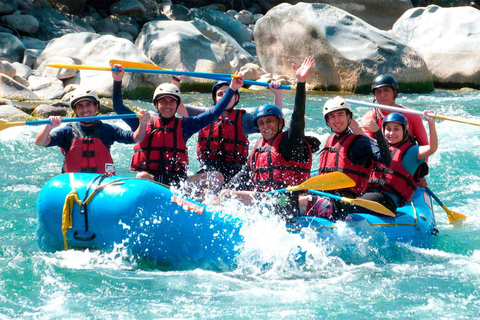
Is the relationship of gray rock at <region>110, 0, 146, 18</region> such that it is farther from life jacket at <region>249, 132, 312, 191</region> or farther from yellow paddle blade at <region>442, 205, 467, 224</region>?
life jacket at <region>249, 132, 312, 191</region>

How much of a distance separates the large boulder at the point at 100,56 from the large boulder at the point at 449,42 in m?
7.07

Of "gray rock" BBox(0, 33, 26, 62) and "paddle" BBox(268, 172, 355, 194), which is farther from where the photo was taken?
"gray rock" BBox(0, 33, 26, 62)

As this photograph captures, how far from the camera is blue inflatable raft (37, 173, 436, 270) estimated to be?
4121 millimetres

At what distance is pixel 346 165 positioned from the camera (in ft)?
15.0

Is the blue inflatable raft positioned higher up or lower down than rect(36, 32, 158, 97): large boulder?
lower down

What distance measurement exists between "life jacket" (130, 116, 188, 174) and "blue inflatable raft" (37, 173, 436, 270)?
2.10 ft

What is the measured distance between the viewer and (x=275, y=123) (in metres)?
4.59

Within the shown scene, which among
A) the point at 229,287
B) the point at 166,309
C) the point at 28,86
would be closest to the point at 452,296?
the point at 229,287

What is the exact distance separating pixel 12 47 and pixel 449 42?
10015 mm

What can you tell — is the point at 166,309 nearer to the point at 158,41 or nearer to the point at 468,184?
the point at 468,184

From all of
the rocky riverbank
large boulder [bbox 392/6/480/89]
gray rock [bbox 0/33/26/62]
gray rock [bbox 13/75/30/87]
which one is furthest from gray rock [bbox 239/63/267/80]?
gray rock [bbox 0/33/26/62]

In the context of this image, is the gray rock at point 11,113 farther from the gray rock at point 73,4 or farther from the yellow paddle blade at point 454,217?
the gray rock at point 73,4

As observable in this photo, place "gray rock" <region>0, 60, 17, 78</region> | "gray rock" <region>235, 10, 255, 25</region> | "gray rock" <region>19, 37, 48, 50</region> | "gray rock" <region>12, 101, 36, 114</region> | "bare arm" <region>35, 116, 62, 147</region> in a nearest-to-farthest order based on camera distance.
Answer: "bare arm" <region>35, 116, 62, 147</region>
"gray rock" <region>12, 101, 36, 114</region>
"gray rock" <region>0, 60, 17, 78</region>
"gray rock" <region>19, 37, 48, 50</region>
"gray rock" <region>235, 10, 255, 25</region>

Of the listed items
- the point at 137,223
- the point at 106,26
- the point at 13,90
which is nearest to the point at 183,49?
the point at 13,90
